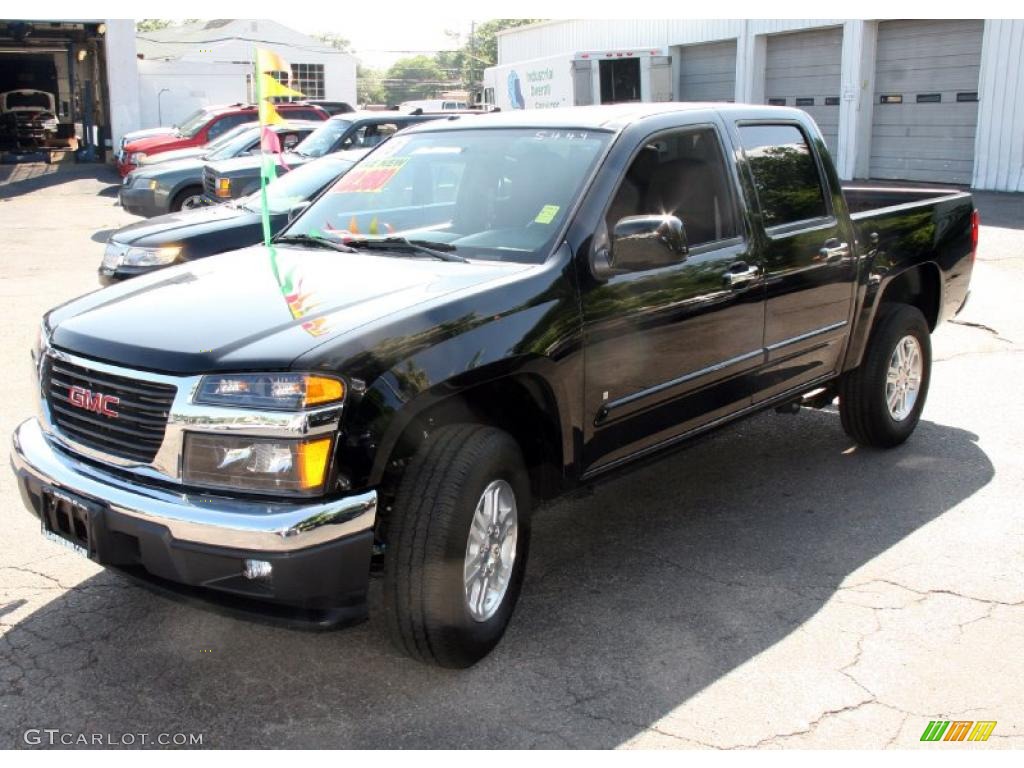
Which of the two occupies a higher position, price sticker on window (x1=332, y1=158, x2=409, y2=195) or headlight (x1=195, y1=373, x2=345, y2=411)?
price sticker on window (x1=332, y1=158, x2=409, y2=195)

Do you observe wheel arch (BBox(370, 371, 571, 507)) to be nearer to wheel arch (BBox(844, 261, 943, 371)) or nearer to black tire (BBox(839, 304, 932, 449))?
wheel arch (BBox(844, 261, 943, 371))

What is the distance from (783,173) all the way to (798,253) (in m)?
0.43

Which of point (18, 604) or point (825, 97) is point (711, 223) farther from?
point (825, 97)

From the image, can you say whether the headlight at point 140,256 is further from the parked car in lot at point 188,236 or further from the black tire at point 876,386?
the black tire at point 876,386

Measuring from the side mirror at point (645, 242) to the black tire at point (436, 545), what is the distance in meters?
0.94

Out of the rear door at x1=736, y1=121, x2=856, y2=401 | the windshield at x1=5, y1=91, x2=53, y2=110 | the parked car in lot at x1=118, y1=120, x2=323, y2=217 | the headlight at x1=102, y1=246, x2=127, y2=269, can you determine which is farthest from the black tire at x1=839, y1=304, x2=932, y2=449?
the windshield at x1=5, y1=91, x2=53, y2=110

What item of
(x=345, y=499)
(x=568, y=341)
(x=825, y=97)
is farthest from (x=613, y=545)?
(x=825, y=97)

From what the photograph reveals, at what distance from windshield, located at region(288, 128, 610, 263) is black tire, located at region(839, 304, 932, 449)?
2.26 meters

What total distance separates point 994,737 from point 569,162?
253 cm

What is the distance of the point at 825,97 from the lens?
22.9m

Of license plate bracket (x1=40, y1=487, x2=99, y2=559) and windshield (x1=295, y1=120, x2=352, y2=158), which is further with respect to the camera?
windshield (x1=295, y1=120, x2=352, y2=158)

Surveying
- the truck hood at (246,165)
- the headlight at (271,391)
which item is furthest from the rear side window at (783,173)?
the truck hood at (246,165)

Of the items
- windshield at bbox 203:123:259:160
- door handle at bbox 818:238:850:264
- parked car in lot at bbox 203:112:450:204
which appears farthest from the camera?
windshield at bbox 203:123:259:160

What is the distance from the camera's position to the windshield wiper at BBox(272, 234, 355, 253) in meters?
4.39
